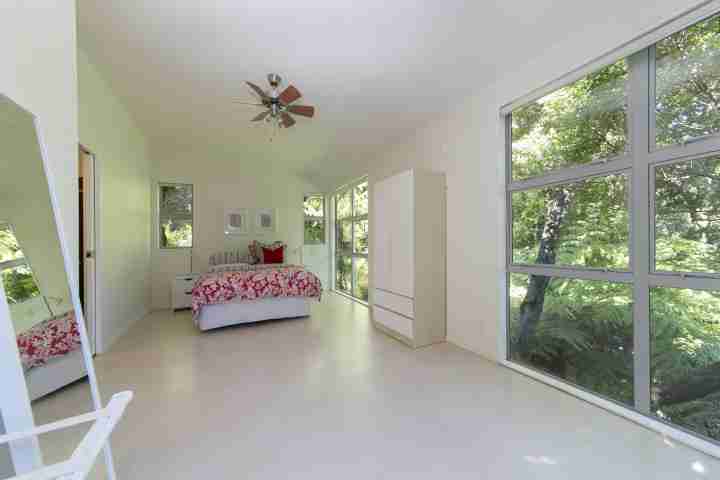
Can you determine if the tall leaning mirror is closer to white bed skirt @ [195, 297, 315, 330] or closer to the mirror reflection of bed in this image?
the mirror reflection of bed

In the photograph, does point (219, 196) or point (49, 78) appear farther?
point (219, 196)

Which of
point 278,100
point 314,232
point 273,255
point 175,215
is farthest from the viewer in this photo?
point 314,232

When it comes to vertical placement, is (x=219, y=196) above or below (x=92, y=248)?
above

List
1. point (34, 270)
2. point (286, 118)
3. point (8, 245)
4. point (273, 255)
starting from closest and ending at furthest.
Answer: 1. point (8, 245)
2. point (34, 270)
3. point (286, 118)
4. point (273, 255)

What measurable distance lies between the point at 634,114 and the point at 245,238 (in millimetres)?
5628

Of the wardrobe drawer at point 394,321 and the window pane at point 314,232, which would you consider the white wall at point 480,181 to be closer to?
the wardrobe drawer at point 394,321

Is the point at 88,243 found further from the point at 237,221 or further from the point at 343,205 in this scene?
the point at 343,205

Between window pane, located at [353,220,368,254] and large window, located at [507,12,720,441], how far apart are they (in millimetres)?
3055

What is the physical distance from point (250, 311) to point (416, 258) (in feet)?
7.68

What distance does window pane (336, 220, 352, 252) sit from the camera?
5.95 meters

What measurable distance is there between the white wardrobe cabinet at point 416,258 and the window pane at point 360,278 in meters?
Answer: 1.86

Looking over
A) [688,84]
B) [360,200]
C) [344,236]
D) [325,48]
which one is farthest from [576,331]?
[344,236]

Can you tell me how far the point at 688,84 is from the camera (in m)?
1.63

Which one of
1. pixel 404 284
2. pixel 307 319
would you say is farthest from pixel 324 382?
Answer: pixel 307 319
